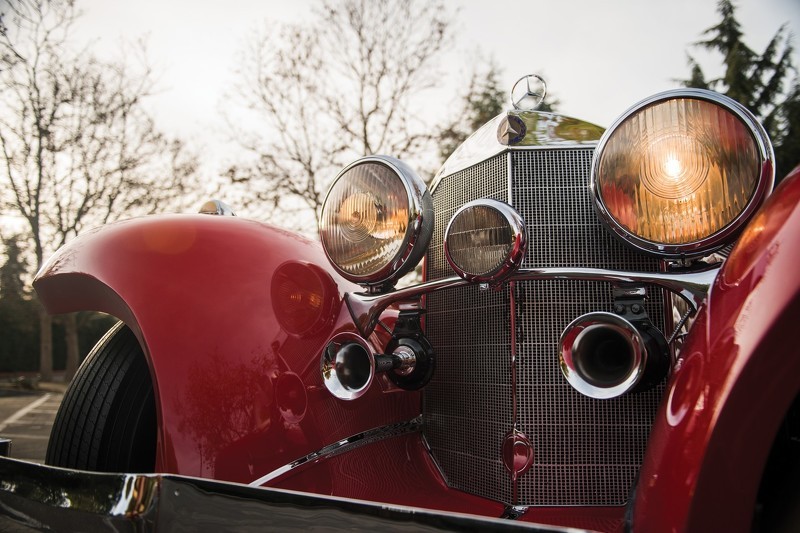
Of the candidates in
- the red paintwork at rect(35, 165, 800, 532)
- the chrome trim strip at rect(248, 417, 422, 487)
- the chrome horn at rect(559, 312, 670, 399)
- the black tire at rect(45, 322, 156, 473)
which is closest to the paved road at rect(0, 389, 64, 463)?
the black tire at rect(45, 322, 156, 473)

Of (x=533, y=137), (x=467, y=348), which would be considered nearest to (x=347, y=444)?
(x=467, y=348)

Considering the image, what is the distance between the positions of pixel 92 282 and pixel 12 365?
22818mm

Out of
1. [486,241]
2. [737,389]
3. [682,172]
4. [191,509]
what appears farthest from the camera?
[486,241]

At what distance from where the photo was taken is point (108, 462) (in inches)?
64.0

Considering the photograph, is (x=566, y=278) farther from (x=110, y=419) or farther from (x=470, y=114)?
(x=470, y=114)

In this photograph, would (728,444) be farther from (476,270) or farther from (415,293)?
(415,293)

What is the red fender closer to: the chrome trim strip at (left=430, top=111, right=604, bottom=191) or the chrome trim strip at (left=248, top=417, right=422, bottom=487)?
the chrome trim strip at (left=248, top=417, right=422, bottom=487)

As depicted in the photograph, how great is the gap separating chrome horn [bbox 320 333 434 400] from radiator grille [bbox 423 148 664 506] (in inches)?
5.3

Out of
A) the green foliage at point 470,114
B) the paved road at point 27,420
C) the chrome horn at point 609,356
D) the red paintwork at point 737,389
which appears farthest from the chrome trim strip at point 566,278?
the green foliage at point 470,114

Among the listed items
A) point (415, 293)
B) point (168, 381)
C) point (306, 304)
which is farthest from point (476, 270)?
point (168, 381)

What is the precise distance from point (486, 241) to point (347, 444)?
686mm

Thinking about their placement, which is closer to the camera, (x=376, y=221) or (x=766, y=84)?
(x=376, y=221)

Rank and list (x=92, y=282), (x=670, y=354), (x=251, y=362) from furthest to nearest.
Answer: (x=92, y=282) → (x=251, y=362) → (x=670, y=354)

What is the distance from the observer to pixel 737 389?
0.88 m
